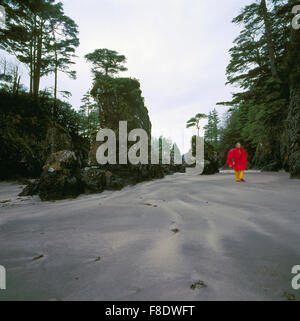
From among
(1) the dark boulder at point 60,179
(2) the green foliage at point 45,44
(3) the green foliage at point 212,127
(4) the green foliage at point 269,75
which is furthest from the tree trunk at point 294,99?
(3) the green foliage at point 212,127

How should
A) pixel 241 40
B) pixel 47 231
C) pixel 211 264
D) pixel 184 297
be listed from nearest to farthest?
pixel 184 297 < pixel 211 264 < pixel 47 231 < pixel 241 40

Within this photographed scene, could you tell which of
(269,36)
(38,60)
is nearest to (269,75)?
(269,36)

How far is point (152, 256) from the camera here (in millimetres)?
1173

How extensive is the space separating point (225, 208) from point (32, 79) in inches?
656

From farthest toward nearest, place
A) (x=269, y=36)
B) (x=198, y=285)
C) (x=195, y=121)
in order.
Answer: (x=195, y=121)
(x=269, y=36)
(x=198, y=285)

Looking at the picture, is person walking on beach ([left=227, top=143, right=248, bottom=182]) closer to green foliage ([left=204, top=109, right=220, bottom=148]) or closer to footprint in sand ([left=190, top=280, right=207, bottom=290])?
footprint in sand ([left=190, top=280, right=207, bottom=290])

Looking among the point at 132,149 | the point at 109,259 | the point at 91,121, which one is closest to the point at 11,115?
the point at 132,149

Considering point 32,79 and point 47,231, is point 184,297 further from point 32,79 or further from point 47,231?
point 32,79

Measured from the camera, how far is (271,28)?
8602 millimetres

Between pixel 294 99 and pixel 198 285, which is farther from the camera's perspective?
pixel 294 99

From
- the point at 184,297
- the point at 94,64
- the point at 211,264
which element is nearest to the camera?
the point at 184,297

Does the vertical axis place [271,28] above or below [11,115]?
above

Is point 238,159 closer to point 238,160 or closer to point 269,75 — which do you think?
point 238,160

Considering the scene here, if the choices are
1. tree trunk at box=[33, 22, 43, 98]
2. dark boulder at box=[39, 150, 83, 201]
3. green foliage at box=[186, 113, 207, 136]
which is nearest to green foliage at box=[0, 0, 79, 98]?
tree trunk at box=[33, 22, 43, 98]
